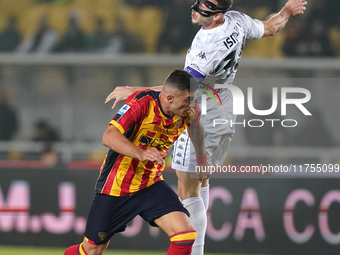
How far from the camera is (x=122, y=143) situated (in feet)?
12.0

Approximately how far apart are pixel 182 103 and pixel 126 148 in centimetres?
57

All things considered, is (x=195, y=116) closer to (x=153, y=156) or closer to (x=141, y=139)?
(x=141, y=139)

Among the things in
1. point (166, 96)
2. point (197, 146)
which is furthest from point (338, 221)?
point (166, 96)

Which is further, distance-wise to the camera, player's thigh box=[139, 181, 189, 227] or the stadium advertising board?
the stadium advertising board

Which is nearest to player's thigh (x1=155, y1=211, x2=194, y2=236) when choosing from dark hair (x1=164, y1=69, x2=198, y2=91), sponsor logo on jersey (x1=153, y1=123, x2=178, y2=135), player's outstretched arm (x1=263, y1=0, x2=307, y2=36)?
sponsor logo on jersey (x1=153, y1=123, x2=178, y2=135)

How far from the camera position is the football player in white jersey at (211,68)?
4328mm

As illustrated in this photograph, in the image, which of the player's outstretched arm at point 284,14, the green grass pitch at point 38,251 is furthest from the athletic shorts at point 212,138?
the green grass pitch at point 38,251

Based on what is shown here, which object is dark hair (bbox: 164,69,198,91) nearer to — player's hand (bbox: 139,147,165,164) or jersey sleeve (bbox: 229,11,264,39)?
player's hand (bbox: 139,147,165,164)

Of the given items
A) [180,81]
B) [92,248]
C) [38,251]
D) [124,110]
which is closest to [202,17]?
[180,81]

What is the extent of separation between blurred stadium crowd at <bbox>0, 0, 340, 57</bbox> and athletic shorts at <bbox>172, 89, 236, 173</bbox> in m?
5.07

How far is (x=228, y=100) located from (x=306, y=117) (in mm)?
4074

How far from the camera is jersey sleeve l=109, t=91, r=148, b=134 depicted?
3789mm

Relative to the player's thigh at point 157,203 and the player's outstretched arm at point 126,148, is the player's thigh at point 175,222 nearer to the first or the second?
the player's thigh at point 157,203

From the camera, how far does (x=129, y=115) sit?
3.83m
